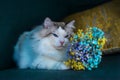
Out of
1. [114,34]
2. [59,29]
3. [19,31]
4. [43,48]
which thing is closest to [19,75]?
[43,48]

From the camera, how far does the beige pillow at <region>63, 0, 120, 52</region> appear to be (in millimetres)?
1993

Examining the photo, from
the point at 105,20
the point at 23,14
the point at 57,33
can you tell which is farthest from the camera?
the point at 105,20

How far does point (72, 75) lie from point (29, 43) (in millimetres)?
397

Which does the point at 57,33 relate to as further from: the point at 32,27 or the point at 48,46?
the point at 32,27

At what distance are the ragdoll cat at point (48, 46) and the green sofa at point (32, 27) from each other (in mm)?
70

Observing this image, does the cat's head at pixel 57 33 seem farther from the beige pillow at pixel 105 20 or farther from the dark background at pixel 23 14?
the beige pillow at pixel 105 20

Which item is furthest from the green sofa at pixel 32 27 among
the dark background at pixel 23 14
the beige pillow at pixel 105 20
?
the beige pillow at pixel 105 20

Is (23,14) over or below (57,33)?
over

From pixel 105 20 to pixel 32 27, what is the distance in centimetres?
50

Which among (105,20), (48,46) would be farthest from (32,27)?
(105,20)

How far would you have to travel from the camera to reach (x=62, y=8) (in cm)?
221

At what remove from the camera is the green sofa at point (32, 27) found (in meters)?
1.44

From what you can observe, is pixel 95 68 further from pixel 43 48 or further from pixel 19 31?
pixel 19 31

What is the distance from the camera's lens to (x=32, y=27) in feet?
6.36
